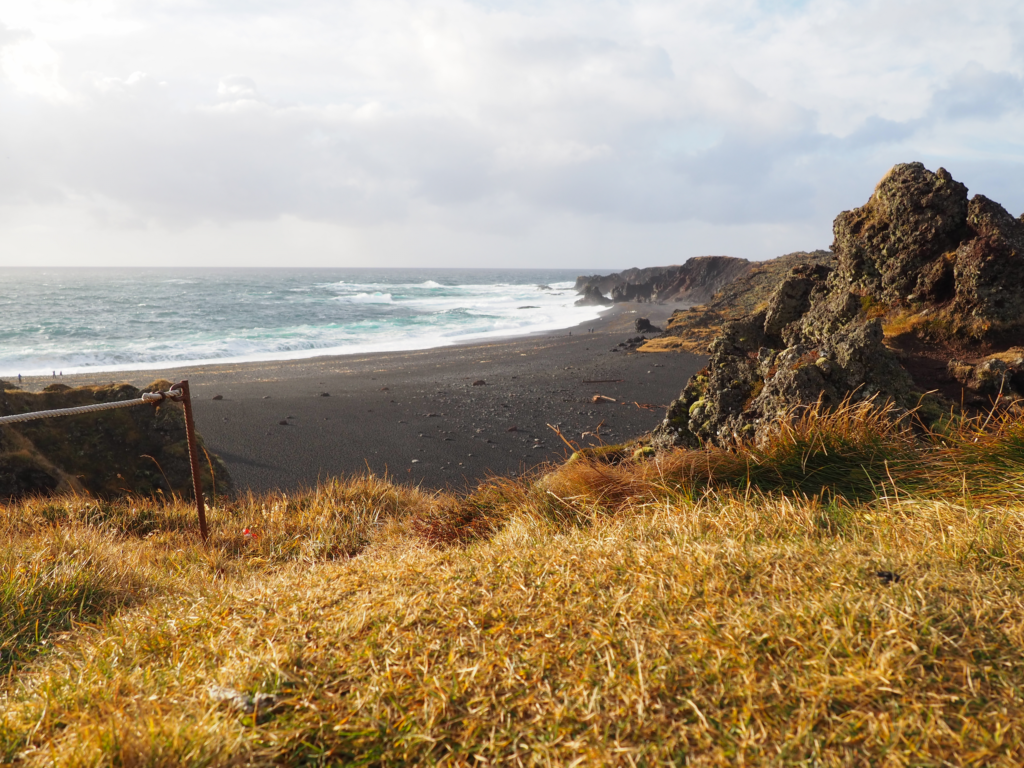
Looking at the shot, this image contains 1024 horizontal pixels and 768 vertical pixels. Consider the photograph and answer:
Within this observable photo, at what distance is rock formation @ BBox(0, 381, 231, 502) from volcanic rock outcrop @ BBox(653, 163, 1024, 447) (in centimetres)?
533

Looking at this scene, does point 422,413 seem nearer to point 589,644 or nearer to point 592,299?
point 589,644

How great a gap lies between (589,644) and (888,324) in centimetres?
603

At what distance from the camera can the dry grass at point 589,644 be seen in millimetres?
1462

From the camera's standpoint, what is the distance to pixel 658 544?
2582 millimetres

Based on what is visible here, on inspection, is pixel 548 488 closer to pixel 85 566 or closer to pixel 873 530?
pixel 873 530

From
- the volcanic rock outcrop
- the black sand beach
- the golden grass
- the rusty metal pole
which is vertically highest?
the volcanic rock outcrop

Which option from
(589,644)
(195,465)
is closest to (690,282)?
(195,465)

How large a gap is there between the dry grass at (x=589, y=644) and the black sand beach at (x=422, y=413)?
140 inches

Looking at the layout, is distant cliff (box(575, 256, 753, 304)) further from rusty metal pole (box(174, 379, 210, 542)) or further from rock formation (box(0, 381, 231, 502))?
rusty metal pole (box(174, 379, 210, 542))

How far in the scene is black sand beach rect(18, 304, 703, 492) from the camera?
30.2 ft

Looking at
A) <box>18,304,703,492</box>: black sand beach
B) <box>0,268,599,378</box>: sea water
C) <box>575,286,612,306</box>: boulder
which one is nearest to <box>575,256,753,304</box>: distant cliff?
<box>575,286,612,306</box>: boulder

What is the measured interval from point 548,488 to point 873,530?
185 cm

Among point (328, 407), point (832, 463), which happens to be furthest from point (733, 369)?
point (328, 407)

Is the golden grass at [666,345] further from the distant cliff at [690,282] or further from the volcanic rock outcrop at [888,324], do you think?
the distant cliff at [690,282]
